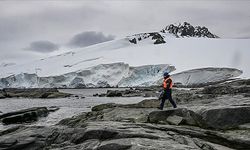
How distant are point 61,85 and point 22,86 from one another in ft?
36.7

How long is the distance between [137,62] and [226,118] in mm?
80574

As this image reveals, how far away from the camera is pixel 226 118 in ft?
37.3

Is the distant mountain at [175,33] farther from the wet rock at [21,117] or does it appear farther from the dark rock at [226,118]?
the dark rock at [226,118]

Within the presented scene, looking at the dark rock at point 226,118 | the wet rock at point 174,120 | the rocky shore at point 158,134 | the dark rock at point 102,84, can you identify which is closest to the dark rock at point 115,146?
the rocky shore at point 158,134

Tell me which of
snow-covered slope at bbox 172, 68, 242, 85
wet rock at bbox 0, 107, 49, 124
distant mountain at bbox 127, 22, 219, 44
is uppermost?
distant mountain at bbox 127, 22, 219, 44

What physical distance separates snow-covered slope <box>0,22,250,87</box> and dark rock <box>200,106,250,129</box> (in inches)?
2470

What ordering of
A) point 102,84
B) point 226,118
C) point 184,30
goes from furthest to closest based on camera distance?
point 184,30 < point 102,84 < point 226,118

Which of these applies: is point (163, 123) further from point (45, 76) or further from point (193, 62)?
point (45, 76)

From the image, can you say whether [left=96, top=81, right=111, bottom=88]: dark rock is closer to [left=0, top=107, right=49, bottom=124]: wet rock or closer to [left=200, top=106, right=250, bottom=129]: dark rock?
[left=0, top=107, right=49, bottom=124]: wet rock

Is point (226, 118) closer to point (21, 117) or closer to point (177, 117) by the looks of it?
point (177, 117)

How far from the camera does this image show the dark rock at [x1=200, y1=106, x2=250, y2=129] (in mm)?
11219

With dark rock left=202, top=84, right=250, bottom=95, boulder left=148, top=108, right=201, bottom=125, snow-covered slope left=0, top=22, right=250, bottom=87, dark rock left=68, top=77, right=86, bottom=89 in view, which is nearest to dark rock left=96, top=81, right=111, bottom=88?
snow-covered slope left=0, top=22, right=250, bottom=87

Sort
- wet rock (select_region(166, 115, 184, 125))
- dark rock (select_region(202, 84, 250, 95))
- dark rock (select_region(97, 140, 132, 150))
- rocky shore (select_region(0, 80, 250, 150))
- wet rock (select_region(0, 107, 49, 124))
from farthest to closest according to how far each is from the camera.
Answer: dark rock (select_region(202, 84, 250, 95)) < wet rock (select_region(0, 107, 49, 124)) < wet rock (select_region(166, 115, 184, 125)) < rocky shore (select_region(0, 80, 250, 150)) < dark rock (select_region(97, 140, 132, 150))

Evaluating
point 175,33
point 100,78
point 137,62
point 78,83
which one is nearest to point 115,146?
point 100,78
